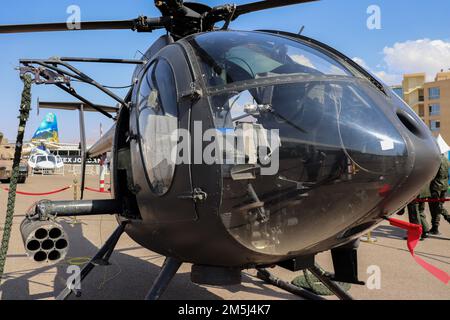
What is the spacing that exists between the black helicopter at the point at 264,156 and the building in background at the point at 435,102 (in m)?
61.5

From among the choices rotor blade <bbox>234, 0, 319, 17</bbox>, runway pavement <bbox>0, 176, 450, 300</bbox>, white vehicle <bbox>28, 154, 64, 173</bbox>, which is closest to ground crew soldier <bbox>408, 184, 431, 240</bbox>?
runway pavement <bbox>0, 176, 450, 300</bbox>

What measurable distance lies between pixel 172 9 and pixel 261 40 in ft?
4.69

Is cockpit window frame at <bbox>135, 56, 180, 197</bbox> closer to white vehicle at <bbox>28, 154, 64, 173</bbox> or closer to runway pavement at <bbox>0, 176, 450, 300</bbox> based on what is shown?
runway pavement at <bbox>0, 176, 450, 300</bbox>

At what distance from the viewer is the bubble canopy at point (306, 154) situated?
7.88ft

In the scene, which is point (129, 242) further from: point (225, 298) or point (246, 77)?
point (246, 77)

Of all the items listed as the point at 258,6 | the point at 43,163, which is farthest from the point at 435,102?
→ the point at 258,6

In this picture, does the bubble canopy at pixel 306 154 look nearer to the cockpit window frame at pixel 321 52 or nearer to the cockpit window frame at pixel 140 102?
the cockpit window frame at pixel 321 52

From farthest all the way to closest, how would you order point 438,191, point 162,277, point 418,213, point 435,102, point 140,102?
point 435,102, point 438,191, point 418,213, point 140,102, point 162,277

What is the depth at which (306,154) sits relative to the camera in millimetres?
2402

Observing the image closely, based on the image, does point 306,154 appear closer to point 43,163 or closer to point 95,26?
point 95,26

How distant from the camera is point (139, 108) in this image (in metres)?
3.33

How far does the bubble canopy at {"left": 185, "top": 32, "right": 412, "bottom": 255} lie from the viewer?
240cm

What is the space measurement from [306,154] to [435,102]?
241ft

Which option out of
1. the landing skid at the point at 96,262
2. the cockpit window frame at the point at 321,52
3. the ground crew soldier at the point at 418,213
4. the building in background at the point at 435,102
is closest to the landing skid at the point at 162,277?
the landing skid at the point at 96,262
